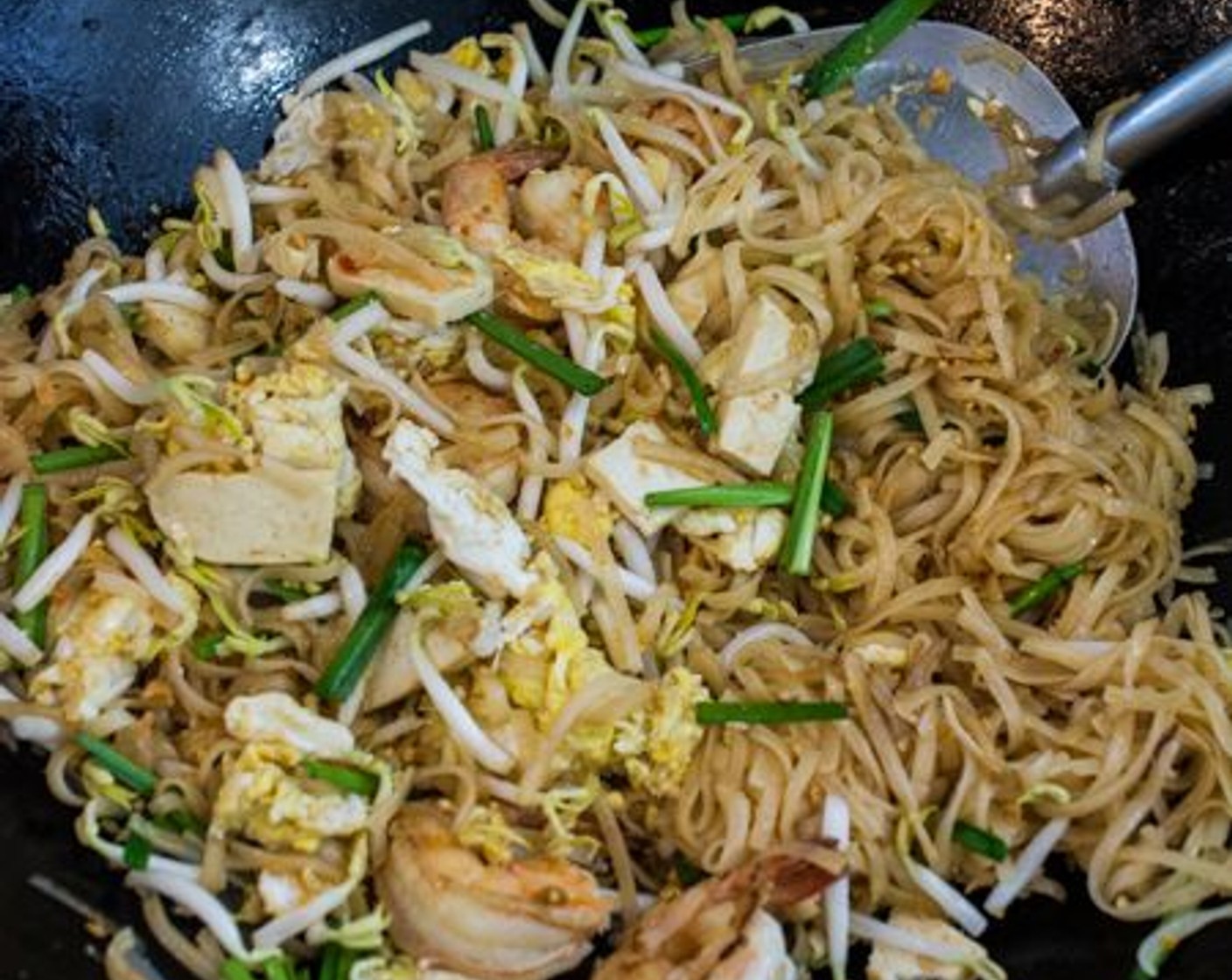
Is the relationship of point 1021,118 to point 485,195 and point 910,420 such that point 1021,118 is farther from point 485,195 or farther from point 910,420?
point 485,195

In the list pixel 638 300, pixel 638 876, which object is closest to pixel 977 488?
pixel 638 300

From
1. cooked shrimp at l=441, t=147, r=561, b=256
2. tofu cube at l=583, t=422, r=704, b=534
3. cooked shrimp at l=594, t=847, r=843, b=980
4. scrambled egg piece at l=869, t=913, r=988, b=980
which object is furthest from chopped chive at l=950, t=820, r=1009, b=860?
cooked shrimp at l=441, t=147, r=561, b=256

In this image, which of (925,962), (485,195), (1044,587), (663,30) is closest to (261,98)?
(485,195)

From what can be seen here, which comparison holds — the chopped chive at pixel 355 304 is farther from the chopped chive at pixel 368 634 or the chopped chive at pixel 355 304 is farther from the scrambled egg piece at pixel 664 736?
the scrambled egg piece at pixel 664 736

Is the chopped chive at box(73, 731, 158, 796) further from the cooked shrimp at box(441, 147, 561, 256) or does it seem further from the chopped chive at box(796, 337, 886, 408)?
the chopped chive at box(796, 337, 886, 408)

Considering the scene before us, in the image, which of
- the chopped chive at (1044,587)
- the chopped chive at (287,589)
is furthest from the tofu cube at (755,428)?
the chopped chive at (287,589)
